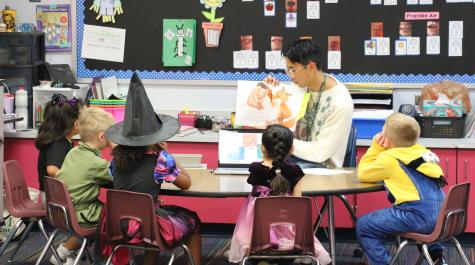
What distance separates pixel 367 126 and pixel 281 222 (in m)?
2.02

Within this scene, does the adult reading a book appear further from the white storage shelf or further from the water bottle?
the water bottle

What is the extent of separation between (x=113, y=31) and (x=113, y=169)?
241cm

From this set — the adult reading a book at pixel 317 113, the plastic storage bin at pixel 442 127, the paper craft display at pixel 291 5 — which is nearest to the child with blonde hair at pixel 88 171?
the adult reading a book at pixel 317 113

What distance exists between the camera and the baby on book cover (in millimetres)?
4320

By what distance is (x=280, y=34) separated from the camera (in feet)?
19.1

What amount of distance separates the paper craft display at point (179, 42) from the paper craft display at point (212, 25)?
102 millimetres

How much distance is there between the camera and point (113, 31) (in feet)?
19.8

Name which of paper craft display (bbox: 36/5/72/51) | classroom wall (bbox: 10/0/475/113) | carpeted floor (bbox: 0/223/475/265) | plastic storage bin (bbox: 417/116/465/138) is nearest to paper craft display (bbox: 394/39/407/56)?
plastic storage bin (bbox: 417/116/465/138)

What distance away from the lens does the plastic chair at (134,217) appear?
3568 mm

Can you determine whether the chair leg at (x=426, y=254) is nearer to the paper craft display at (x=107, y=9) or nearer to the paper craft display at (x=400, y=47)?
the paper craft display at (x=400, y=47)

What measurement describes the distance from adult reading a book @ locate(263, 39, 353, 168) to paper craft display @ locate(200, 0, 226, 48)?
5.36 ft

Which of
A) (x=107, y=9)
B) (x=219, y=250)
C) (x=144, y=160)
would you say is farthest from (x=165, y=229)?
(x=107, y=9)

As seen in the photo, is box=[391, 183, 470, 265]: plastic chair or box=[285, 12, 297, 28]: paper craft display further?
box=[285, 12, 297, 28]: paper craft display

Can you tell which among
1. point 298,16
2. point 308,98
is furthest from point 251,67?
point 308,98
